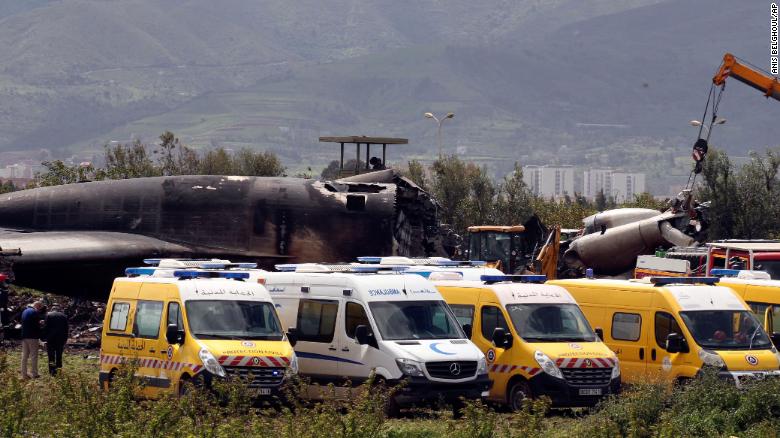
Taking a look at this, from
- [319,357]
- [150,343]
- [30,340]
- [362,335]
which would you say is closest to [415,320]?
[362,335]

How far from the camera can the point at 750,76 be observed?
2574 inches

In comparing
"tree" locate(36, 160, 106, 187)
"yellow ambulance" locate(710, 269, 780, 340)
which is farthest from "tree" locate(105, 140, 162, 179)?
"yellow ambulance" locate(710, 269, 780, 340)

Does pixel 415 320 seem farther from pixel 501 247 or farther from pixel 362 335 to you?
pixel 501 247

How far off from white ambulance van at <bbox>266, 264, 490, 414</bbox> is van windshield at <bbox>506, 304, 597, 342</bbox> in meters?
1.36

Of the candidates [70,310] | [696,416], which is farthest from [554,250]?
[696,416]

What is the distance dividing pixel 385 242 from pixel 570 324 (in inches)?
539

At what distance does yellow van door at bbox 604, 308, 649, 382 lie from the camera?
86.8 feet

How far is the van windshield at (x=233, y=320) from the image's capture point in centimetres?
2450

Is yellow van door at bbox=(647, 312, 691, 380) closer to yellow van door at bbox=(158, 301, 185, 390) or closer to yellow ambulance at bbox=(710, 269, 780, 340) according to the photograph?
yellow ambulance at bbox=(710, 269, 780, 340)

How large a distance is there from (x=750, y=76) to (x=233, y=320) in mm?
47103

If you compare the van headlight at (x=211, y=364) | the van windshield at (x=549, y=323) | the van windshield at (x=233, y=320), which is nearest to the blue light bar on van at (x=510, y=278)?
the van windshield at (x=549, y=323)

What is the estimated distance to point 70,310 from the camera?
4303 centimetres

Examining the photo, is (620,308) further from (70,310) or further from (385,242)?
(70,310)

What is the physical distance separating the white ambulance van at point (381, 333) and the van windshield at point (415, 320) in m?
0.02
